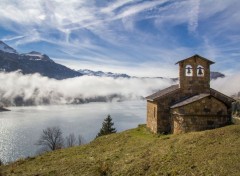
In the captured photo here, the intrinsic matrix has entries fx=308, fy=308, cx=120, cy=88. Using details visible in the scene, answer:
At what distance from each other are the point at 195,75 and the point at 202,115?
8.20 m

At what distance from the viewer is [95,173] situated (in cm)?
2206

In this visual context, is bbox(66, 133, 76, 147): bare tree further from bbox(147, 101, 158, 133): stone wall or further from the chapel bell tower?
the chapel bell tower

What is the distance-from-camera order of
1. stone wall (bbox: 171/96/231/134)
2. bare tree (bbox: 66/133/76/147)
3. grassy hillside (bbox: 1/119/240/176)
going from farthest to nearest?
bare tree (bbox: 66/133/76/147)
stone wall (bbox: 171/96/231/134)
grassy hillside (bbox: 1/119/240/176)

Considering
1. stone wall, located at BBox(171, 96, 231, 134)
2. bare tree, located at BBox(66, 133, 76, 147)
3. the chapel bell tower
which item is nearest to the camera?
stone wall, located at BBox(171, 96, 231, 134)

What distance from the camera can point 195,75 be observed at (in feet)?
127

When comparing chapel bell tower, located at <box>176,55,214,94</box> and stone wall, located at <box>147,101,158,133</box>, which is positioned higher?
chapel bell tower, located at <box>176,55,214,94</box>

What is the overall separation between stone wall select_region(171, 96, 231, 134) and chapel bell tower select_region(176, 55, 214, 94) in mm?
6044

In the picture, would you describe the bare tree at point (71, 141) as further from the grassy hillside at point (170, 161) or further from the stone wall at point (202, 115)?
the grassy hillside at point (170, 161)

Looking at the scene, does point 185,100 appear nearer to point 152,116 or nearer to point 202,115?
point 202,115

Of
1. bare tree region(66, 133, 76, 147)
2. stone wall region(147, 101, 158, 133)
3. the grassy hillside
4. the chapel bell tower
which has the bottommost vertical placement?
bare tree region(66, 133, 76, 147)

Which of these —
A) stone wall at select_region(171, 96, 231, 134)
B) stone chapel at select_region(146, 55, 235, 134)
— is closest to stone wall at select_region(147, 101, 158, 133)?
stone chapel at select_region(146, 55, 235, 134)

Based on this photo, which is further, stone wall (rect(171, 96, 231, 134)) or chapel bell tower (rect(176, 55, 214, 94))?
chapel bell tower (rect(176, 55, 214, 94))

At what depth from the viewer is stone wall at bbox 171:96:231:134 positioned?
31.8 m

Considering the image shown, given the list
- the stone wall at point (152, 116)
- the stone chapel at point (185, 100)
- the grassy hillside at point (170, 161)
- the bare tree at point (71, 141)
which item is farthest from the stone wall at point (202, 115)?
the bare tree at point (71, 141)
